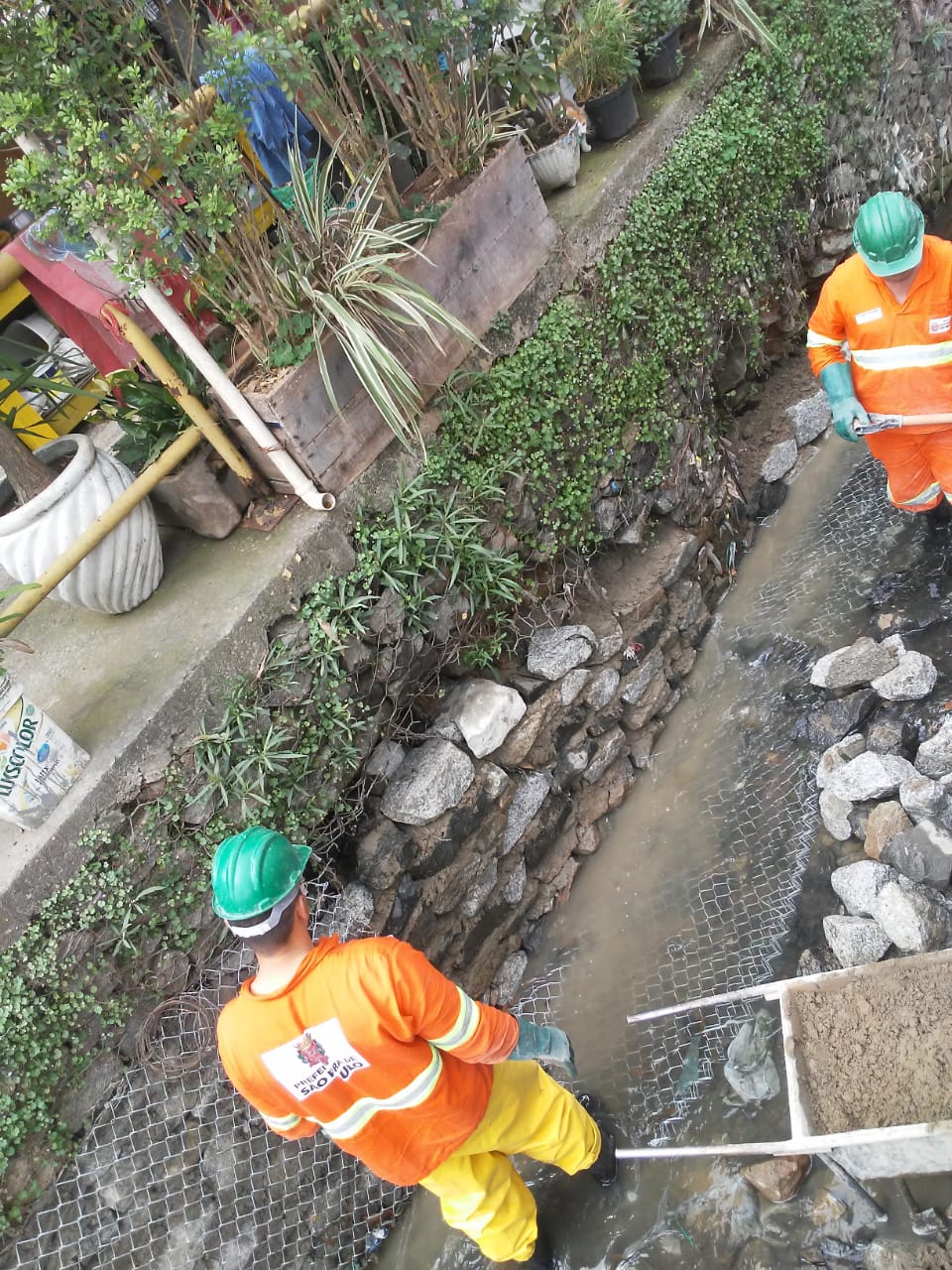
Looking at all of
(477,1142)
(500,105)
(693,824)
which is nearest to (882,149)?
(500,105)

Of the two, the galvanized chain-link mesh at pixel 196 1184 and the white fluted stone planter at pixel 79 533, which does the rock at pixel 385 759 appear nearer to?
the galvanized chain-link mesh at pixel 196 1184

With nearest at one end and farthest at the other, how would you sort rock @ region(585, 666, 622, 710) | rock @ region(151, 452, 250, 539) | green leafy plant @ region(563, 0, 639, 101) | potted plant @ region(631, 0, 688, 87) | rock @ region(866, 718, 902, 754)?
rock @ region(151, 452, 250, 539) < rock @ region(866, 718, 902, 754) < rock @ region(585, 666, 622, 710) < green leafy plant @ region(563, 0, 639, 101) < potted plant @ region(631, 0, 688, 87)

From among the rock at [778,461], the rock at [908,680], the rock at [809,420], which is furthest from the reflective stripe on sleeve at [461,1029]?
the rock at [809,420]

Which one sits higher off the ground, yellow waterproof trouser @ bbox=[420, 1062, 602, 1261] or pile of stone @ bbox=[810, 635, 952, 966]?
yellow waterproof trouser @ bbox=[420, 1062, 602, 1261]

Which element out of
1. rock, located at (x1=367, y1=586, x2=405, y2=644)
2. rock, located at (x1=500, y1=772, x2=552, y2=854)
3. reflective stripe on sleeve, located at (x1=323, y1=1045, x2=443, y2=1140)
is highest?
rock, located at (x1=367, y1=586, x2=405, y2=644)

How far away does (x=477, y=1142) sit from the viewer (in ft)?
8.34

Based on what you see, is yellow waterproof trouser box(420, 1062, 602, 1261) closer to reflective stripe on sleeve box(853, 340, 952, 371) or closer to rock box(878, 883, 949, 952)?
rock box(878, 883, 949, 952)

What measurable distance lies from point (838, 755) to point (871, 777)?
0.23m

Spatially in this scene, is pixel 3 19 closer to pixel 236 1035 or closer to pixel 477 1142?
pixel 236 1035

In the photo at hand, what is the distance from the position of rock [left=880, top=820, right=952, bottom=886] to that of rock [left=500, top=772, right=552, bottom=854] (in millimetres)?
1349

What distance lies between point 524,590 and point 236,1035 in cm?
215

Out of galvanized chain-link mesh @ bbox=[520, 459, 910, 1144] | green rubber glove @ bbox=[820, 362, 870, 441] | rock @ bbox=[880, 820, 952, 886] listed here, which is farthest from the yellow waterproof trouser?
green rubber glove @ bbox=[820, 362, 870, 441]

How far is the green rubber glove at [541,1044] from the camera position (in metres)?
2.56

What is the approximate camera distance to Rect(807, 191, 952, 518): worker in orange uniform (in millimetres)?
3121
